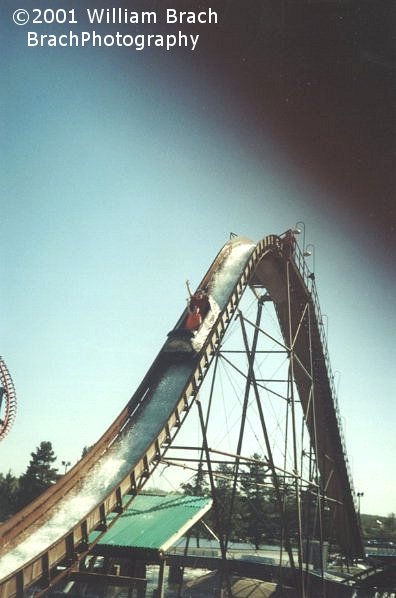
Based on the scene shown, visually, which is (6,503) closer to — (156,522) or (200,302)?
(156,522)

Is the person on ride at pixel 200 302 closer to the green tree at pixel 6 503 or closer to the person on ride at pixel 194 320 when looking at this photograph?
the person on ride at pixel 194 320

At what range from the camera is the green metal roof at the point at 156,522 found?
1234 cm

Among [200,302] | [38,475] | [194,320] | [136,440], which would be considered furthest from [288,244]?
[38,475]

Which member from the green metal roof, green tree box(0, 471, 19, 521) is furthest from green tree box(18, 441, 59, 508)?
the green metal roof

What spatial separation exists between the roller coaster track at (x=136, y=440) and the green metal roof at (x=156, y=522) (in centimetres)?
62

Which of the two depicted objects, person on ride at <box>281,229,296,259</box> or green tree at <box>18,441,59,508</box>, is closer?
person on ride at <box>281,229,296,259</box>

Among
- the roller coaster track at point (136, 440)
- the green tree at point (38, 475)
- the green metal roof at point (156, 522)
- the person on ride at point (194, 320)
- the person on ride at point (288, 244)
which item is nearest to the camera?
the roller coaster track at point (136, 440)

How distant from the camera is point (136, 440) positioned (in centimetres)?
1136

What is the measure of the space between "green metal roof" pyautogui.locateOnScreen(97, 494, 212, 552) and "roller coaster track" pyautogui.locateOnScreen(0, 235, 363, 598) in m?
0.62

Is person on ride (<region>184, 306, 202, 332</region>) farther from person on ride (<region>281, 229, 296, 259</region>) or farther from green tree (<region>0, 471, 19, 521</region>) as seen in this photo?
green tree (<region>0, 471, 19, 521</region>)

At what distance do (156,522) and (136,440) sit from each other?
3863 millimetres

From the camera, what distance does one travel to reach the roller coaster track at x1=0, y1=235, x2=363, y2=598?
27.9ft

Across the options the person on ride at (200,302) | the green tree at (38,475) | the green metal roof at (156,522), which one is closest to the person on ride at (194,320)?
the person on ride at (200,302)

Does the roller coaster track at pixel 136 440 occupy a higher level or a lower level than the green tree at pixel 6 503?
higher
